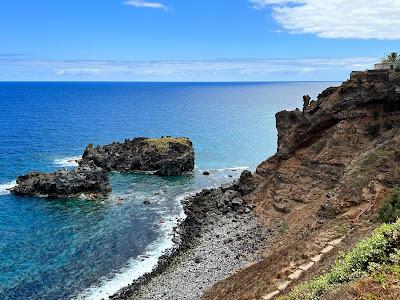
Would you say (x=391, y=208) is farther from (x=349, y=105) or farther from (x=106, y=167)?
(x=106, y=167)

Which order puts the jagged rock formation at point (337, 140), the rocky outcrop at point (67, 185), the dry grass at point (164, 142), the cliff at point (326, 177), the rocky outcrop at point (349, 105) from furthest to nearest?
the dry grass at point (164, 142), the rocky outcrop at point (67, 185), the rocky outcrop at point (349, 105), the jagged rock formation at point (337, 140), the cliff at point (326, 177)

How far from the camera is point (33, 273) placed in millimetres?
57875

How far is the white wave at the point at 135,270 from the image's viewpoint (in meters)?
53.2

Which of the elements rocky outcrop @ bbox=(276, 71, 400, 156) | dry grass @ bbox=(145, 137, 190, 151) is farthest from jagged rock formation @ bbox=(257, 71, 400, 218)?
dry grass @ bbox=(145, 137, 190, 151)

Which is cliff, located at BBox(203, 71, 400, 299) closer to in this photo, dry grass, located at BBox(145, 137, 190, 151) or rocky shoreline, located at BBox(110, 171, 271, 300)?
rocky shoreline, located at BBox(110, 171, 271, 300)

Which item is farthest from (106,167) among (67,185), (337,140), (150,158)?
(337,140)

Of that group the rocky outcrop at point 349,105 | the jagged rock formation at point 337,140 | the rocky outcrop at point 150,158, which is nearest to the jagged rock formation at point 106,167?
the rocky outcrop at point 150,158

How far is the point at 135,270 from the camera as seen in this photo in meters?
59.6

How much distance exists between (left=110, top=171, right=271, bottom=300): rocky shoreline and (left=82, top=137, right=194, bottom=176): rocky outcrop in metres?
29.8

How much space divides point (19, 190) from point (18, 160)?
3751cm

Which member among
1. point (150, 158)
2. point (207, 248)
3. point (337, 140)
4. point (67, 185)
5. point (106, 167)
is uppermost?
point (337, 140)

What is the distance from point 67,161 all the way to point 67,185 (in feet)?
122

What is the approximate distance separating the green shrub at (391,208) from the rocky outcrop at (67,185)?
62.8 meters

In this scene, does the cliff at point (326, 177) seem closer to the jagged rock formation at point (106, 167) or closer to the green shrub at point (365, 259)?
the green shrub at point (365, 259)
